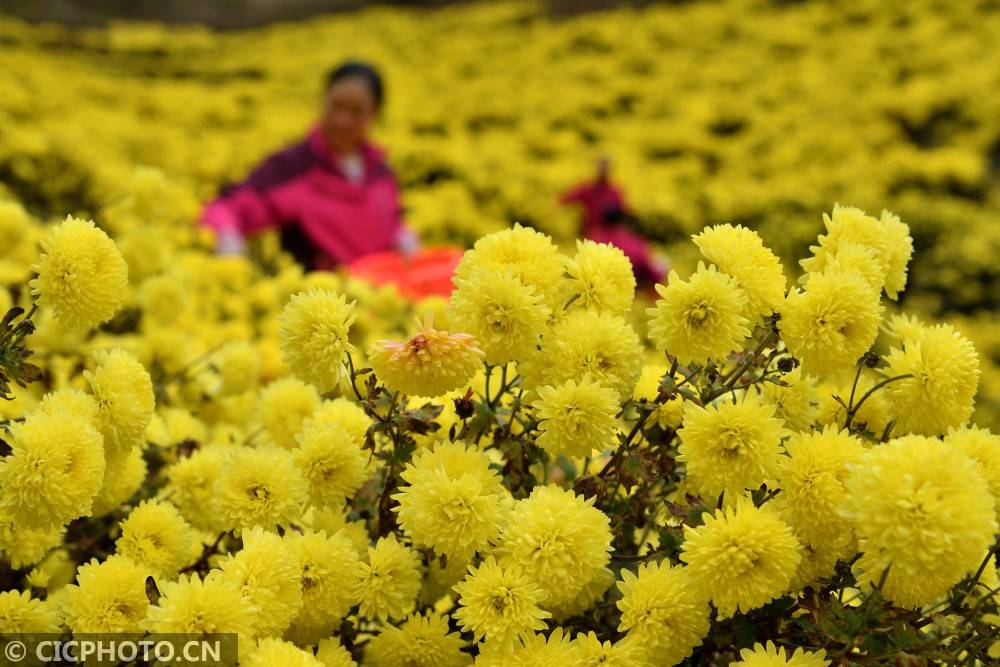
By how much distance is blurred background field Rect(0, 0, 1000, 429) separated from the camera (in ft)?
16.9

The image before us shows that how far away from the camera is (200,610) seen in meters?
0.79

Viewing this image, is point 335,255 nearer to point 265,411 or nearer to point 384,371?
point 265,411

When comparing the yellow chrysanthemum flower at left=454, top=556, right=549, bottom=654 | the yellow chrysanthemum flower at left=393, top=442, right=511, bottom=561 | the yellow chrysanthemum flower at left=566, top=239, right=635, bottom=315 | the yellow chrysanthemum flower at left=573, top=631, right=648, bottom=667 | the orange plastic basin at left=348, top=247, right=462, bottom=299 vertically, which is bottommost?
the yellow chrysanthemum flower at left=573, top=631, right=648, bottom=667

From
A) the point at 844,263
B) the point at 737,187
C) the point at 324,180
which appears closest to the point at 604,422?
the point at 844,263

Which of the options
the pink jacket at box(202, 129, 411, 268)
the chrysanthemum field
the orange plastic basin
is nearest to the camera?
the chrysanthemum field

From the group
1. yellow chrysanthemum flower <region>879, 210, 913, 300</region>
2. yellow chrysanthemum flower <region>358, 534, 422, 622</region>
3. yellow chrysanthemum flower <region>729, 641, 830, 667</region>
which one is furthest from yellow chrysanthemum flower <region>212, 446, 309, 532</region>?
yellow chrysanthemum flower <region>879, 210, 913, 300</region>

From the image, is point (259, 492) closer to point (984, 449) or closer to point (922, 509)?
point (922, 509)

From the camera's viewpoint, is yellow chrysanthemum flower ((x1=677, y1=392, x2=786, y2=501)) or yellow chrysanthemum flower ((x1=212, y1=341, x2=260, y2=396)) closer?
yellow chrysanthemum flower ((x1=677, y1=392, x2=786, y2=501))

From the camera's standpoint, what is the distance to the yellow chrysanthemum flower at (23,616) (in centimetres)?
96

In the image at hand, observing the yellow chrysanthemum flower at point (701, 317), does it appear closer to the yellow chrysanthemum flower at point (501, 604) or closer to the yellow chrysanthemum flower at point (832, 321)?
the yellow chrysanthemum flower at point (832, 321)

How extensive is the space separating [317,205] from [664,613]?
138 inches

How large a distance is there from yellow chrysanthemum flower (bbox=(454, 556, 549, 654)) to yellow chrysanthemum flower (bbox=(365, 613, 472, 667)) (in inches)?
3.7

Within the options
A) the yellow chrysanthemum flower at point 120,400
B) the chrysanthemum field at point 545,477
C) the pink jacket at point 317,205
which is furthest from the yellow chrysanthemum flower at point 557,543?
the pink jacket at point 317,205

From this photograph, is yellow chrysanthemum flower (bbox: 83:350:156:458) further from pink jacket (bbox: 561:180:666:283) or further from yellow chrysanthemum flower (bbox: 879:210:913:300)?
pink jacket (bbox: 561:180:666:283)
